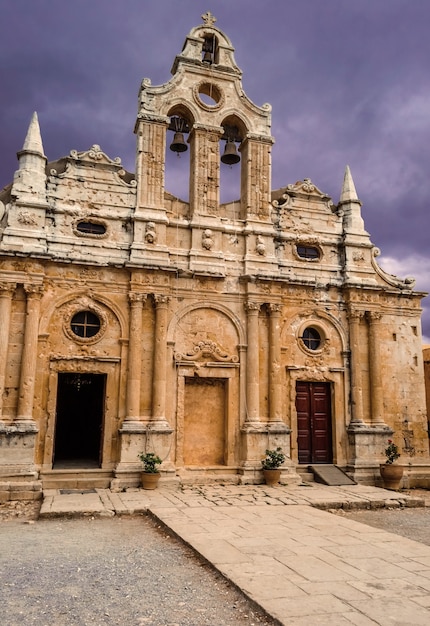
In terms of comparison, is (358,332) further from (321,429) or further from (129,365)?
(129,365)

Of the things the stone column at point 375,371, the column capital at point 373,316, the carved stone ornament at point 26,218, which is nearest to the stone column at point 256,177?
the column capital at point 373,316

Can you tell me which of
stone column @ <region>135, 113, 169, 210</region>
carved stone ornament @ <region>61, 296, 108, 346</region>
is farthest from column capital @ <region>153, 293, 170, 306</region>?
stone column @ <region>135, 113, 169, 210</region>

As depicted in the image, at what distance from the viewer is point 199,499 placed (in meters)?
12.4

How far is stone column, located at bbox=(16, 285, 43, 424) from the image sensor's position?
1347 centimetres

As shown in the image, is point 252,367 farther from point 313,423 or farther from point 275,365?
point 313,423

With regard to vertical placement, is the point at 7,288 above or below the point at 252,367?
above

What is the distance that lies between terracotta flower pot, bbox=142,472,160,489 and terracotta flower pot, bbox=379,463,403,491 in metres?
6.82

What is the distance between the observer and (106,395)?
14.6 metres

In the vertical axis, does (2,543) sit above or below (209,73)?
below

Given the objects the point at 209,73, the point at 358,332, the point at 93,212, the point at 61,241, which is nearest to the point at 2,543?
the point at 61,241

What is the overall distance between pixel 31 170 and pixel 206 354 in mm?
7145

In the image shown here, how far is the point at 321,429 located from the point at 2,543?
408 inches

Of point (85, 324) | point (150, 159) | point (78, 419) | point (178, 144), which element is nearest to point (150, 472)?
point (85, 324)

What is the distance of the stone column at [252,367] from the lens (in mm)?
15555
